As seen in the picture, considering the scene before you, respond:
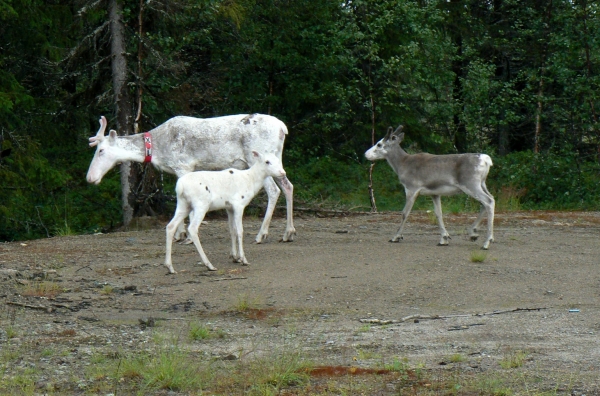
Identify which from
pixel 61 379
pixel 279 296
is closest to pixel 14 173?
pixel 279 296

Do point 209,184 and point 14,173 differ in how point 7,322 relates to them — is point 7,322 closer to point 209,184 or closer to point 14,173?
point 209,184

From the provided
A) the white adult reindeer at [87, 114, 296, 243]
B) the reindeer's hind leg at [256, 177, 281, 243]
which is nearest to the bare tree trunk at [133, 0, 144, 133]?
the white adult reindeer at [87, 114, 296, 243]

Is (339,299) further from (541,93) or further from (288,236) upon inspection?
(541,93)

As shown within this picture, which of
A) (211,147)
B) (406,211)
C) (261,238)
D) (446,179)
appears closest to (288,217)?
(261,238)

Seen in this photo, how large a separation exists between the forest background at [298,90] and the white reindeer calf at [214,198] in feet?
24.4

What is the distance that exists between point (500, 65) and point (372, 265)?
793 inches

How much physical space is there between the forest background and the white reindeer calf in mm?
7449

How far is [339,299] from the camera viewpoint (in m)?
11.2

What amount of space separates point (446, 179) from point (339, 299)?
4.54 metres

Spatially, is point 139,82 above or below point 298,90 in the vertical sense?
above

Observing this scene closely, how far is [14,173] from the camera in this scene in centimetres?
2084

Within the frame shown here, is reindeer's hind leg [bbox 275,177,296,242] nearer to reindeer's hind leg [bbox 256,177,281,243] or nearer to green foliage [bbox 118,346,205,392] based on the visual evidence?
reindeer's hind leg [bbox 256,177,281,243]

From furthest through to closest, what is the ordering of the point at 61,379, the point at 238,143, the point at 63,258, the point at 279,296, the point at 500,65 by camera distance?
the point at 500,65, the point at 238,143, the point at 63,258, the point at 279,296, the point at 61,379

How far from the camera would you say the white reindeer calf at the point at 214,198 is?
41.1ft
